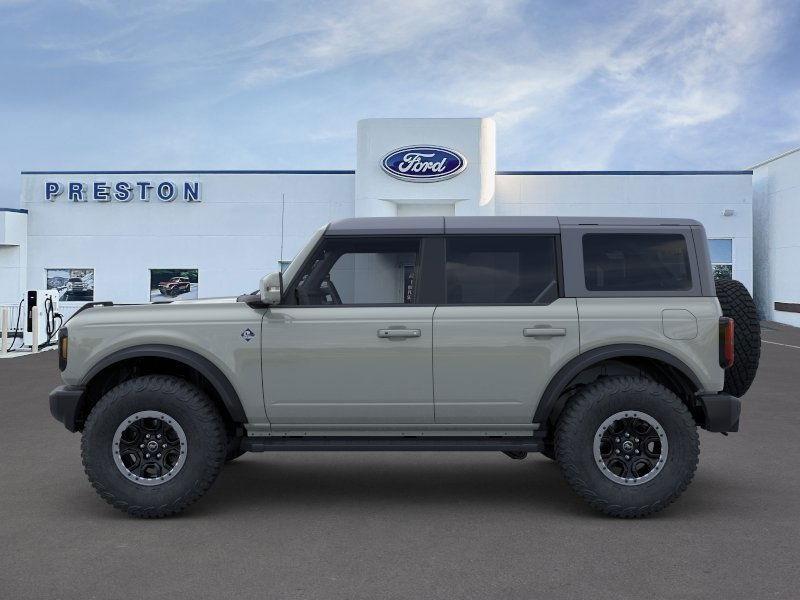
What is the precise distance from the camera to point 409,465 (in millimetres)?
7691

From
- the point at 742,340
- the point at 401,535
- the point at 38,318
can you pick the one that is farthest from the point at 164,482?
the point at 38,318

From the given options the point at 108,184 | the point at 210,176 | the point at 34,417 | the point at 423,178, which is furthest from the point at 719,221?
the point at 34,417

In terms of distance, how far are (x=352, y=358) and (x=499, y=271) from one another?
1.20m

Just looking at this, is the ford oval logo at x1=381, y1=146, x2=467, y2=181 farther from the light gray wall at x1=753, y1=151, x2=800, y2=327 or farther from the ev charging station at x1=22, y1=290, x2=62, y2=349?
the light gray wall at x1=753, y1=151, x2=800, y2=327

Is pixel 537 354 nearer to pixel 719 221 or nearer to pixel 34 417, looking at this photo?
pixel 34 417

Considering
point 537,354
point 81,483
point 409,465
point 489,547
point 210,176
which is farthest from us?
point 210,176

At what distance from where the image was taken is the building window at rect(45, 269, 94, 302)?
33.8m

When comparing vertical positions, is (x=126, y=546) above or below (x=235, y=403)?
below

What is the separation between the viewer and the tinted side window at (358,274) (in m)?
5.94

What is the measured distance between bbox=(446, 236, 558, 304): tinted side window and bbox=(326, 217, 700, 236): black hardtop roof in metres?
0.08

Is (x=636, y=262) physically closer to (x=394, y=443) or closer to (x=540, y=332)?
(x=540, y=332)

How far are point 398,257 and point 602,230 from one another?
1470 mm

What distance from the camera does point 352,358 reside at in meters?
5.84

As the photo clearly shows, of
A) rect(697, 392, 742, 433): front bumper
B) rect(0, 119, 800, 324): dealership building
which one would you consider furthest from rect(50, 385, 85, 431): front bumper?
rect(0, 119, 800, 324): dealership building
